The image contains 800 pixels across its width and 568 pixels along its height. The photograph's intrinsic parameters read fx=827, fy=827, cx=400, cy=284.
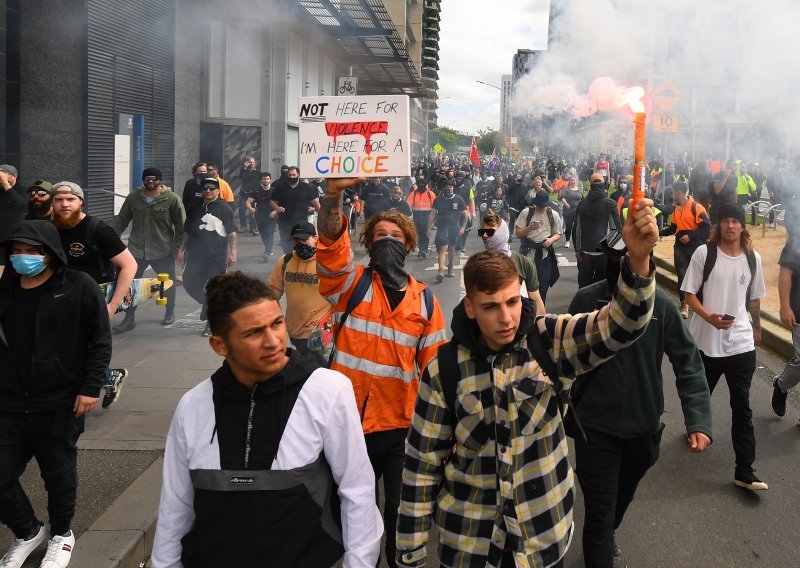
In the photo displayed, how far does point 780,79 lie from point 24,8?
11504 mm

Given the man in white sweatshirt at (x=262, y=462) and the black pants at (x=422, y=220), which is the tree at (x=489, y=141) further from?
the man in white sweatshirt at (x=262, y=462)

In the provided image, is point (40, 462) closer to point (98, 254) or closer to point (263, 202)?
point (98, 254)

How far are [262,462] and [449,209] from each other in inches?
475

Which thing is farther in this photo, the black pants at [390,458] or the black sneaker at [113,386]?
the black sneaker at [113,386]

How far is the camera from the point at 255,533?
2221 mm

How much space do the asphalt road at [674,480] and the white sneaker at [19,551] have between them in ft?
0.20

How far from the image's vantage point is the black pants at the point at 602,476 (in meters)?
3.46

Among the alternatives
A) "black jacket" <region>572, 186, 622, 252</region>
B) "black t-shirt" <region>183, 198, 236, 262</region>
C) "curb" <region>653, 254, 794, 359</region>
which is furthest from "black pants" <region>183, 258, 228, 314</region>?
"curb" <region>653, 254, 794, 359</region>

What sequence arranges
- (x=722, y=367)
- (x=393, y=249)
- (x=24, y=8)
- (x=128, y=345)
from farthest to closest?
1. (x=24, y=8)
2. (x=128, y=345)
3. (x=722, y=367)
4. (x=393, y=249)

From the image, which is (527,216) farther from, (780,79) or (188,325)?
(780,79)

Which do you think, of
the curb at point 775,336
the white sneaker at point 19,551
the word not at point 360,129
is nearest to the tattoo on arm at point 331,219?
the word not at point 360,129

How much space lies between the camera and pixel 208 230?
8789mm

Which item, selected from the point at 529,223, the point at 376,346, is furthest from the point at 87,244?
the point at 529,223

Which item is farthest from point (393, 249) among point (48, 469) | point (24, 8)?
point (24, 8)
